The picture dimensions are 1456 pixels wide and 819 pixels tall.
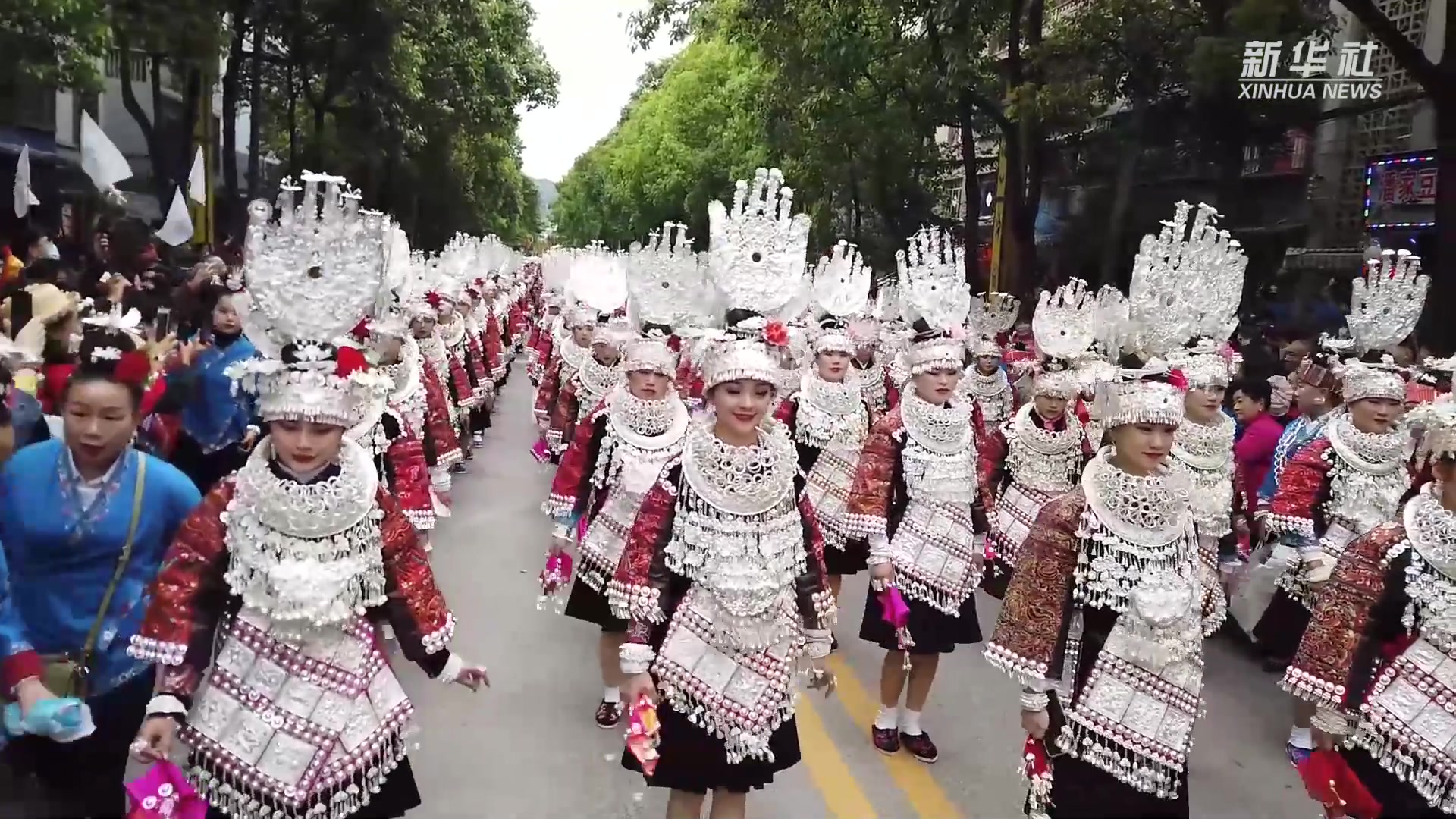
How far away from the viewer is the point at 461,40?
27.0 metres

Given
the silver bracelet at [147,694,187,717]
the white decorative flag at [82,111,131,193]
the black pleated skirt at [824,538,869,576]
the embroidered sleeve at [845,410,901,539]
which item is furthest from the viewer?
the white decorative flag at [82,111,131,193]

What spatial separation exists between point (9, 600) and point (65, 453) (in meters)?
0.50

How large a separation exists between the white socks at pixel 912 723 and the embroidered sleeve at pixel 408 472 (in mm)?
2703

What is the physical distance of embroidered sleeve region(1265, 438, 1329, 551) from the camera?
255 inches

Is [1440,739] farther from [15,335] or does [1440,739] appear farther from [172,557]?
[15,335]

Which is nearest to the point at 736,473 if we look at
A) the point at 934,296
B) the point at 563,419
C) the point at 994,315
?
the point at 934,296

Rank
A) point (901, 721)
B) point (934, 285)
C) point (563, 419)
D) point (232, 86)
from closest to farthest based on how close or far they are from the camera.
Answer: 1. point (901, 721)
2. point (934, 285)
3. point (563, 419)
4. point (232, 86)

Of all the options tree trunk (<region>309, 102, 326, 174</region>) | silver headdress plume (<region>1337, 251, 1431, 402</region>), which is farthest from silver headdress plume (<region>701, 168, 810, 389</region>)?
tree trunk (<region>309, 102, 326, 174</region>)

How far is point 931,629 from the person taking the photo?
240 inches

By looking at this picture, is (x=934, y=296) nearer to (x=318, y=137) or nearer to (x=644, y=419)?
(x=644, y=419)

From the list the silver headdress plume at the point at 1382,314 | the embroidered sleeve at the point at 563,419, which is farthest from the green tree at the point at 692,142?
the silver headdress plume at the point at 1382,314

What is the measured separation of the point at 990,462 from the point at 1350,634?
130 inches

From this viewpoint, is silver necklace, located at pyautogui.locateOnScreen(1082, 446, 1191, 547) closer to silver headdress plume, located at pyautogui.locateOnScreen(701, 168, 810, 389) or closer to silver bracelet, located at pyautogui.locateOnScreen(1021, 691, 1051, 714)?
silver bracelet, located at pyautogui.locateOnScreen(1021, 691, 1051, 714)

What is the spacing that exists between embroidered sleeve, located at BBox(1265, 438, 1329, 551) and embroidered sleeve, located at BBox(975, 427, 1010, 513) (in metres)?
1.50
